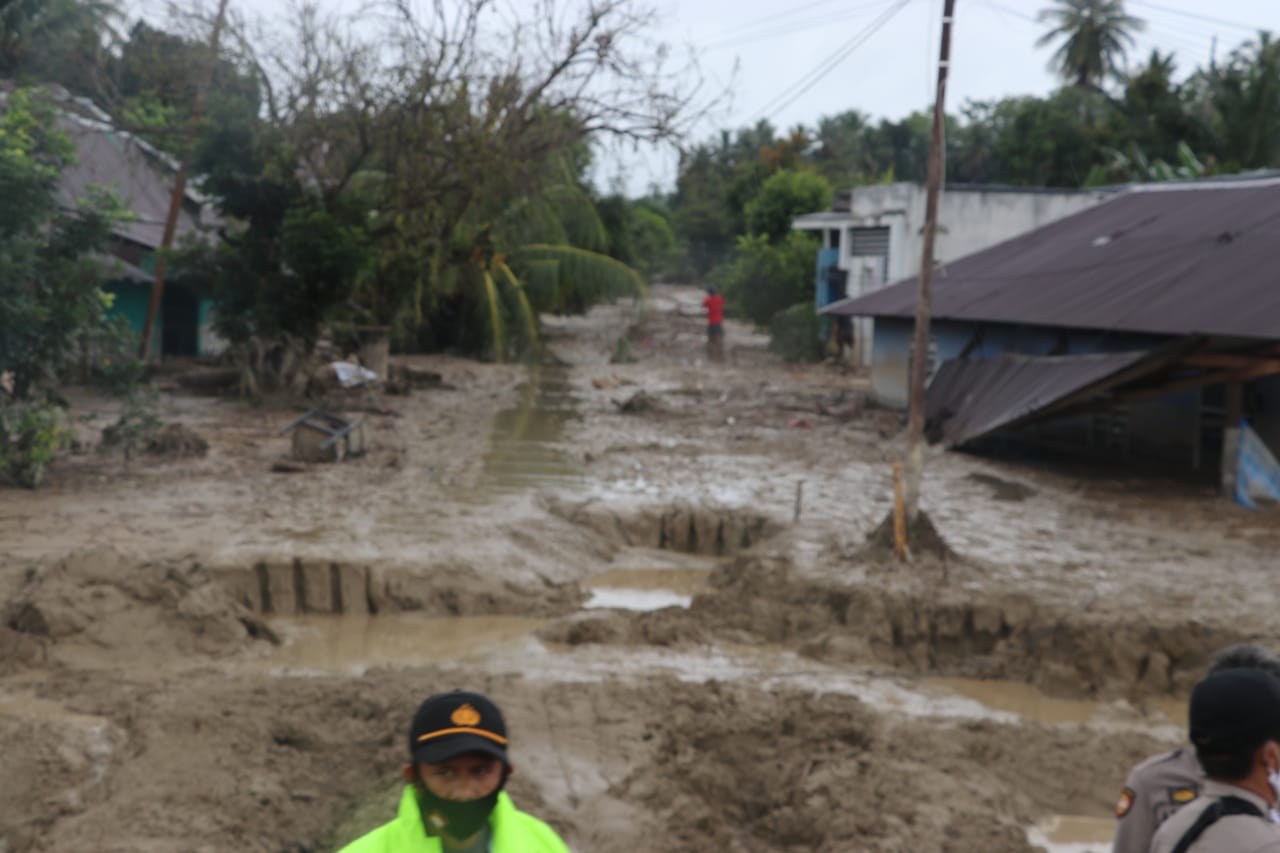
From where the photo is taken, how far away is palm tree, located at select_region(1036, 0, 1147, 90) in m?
57.1

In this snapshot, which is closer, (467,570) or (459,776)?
(459,776)

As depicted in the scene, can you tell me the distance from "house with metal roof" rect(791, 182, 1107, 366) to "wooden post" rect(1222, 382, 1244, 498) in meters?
11.0

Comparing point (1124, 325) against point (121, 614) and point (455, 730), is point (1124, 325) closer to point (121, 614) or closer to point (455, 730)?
point (121, 614)

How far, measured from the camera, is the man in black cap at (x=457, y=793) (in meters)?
2.66

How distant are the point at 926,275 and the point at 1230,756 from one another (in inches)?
341

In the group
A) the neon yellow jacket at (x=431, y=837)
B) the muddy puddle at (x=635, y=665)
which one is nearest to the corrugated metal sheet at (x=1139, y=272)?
the muddy puddle at (x=635, y=665)

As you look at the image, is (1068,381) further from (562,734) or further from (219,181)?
(219,181)

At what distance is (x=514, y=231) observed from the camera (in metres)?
30.5

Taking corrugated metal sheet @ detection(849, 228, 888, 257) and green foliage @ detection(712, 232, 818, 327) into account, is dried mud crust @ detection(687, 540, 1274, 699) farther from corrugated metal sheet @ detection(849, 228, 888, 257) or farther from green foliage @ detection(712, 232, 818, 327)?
green foliage @ detection(712, 232, 818, 327)

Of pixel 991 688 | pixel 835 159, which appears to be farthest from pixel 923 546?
pixel 835 159

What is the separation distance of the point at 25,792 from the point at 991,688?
6203 millimetres

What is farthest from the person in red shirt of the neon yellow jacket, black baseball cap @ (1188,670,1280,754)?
the neon yellow jacket

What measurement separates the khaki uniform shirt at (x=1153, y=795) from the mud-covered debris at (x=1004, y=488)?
37.8 ft

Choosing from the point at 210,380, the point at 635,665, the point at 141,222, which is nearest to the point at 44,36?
the point at 141,222
